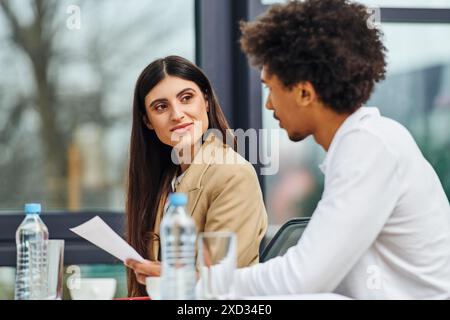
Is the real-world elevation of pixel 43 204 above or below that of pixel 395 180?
below

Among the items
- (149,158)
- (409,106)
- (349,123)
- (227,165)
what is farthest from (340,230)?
(409,106)

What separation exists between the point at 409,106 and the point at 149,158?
1.32m

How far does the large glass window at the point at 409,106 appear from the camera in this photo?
3088mm

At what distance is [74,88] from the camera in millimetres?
3070

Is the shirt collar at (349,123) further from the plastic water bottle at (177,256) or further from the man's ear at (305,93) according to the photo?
the plastic water bottle at (177,256)

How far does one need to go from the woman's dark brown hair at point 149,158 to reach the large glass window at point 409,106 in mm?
909

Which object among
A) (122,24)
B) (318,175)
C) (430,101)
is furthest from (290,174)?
(122,24)

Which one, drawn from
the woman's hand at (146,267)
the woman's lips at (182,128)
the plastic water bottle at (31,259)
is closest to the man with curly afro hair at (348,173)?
the woman's hand at (146,267)

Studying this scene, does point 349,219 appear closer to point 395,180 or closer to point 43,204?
point 395,180

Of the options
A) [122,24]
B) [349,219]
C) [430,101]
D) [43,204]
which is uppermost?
[122,24]

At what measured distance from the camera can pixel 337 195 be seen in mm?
1335

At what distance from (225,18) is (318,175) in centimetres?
72

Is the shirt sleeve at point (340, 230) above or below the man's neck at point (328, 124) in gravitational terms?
below

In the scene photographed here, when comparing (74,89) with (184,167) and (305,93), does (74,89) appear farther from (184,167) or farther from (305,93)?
(305,93)
